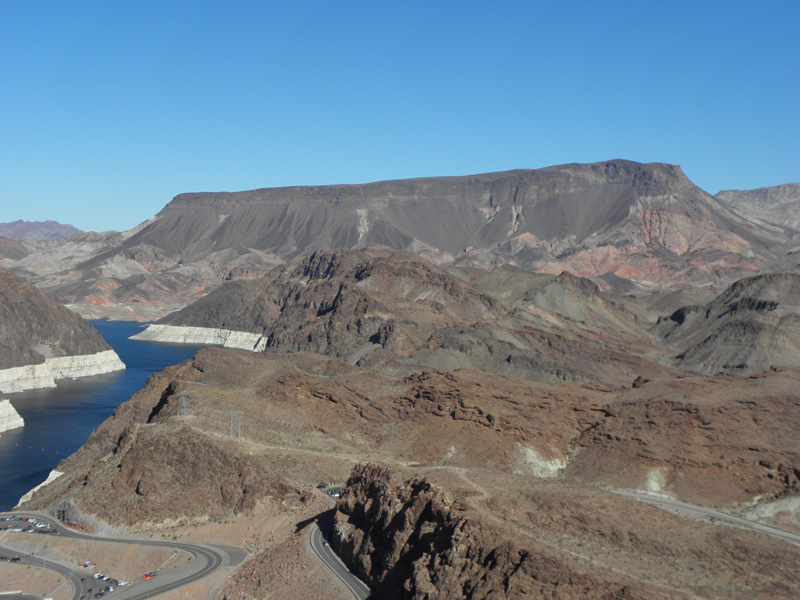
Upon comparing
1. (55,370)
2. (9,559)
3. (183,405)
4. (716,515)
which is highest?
(183,405)

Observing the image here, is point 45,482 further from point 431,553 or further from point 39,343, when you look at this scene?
point 39,343

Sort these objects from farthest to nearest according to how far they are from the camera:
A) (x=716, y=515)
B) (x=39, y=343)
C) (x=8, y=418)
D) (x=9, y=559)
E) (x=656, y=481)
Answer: (x=39, y=343), (x=8, y=418), (x=656, y=481), (x=716, y=515), (x=9, y=559)

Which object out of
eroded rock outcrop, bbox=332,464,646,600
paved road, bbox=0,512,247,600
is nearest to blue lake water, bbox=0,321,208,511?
paved road, bbox=0,512,247,600

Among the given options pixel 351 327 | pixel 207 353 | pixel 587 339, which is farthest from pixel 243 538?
pixel 587 339

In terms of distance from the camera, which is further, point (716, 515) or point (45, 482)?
point (45, 482)

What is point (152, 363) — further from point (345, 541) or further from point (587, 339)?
point (345, 541)

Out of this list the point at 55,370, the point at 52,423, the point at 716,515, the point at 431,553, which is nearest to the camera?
the point at 431,553

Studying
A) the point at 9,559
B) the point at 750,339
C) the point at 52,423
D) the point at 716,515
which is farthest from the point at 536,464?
the point at 750,339
